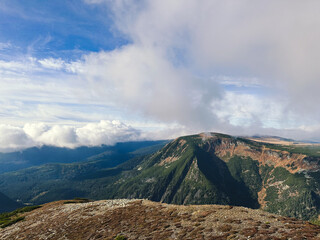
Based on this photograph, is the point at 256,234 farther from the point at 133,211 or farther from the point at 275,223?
the point at 133,211

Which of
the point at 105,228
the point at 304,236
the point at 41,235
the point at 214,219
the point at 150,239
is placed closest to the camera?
the point at 304,236

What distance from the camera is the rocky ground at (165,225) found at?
2639cm

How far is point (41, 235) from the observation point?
137 ft

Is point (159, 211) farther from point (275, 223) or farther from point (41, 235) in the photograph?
point (41, 235)

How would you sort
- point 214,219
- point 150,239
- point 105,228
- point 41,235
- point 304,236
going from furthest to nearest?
point 41,235, point 105,228, point 214,219, point 150,239, point 304,236

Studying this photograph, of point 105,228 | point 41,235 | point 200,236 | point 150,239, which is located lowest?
point 41,235

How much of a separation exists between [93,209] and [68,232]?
1329cm

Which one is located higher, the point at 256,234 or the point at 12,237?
the point at 256,234

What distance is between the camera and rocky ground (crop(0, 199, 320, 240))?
86.6ft

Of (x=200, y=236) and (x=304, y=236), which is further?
(x=200, y=236)

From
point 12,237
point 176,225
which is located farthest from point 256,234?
point 12,237

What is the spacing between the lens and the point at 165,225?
34219 mm

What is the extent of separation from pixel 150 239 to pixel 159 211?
1394 centimetres

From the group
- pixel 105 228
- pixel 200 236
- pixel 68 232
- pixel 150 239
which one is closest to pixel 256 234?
pixel 200 236
